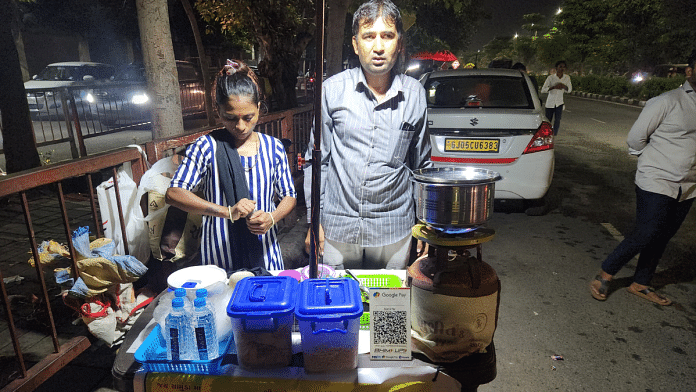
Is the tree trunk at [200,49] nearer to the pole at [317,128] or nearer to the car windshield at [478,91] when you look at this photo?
the car windshield at [478,91]

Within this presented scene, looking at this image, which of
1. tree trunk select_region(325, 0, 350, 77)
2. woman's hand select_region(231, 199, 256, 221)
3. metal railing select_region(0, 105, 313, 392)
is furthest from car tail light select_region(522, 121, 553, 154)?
tree trunk select_region(325, 0, 350, 77)

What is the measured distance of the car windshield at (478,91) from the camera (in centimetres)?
592

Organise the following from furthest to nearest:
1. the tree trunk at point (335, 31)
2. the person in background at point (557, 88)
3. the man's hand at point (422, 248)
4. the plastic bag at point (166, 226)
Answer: the person in background at point (557, 88)
the tree trunk at point (335, 31)
the plastic bag at point (166, 226)
the man's hand at point (422, 248)

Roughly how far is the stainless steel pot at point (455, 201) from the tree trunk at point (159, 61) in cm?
407

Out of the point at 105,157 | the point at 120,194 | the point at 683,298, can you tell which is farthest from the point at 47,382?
the point at 683,298

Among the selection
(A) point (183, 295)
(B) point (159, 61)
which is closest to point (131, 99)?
(B) point (159, 61)

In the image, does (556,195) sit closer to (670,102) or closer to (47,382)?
(670,102)

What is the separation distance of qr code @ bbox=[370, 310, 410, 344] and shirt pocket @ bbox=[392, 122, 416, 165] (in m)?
0.92

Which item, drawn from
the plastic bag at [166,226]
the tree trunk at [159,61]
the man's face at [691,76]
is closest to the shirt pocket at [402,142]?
the plastic bag at [166,226]

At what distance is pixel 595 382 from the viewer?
293 cm

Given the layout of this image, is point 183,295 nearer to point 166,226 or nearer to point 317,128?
point 317,128

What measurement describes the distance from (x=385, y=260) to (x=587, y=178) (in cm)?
754

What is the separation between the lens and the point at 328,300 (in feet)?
5.23

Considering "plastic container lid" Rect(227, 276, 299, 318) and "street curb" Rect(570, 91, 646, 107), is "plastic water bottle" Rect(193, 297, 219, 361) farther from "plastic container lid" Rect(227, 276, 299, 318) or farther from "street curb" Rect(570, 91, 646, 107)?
"street curb" Rect(570, 91, 646, 107)
